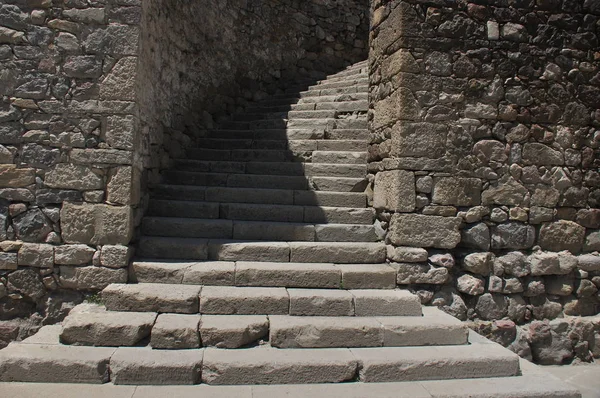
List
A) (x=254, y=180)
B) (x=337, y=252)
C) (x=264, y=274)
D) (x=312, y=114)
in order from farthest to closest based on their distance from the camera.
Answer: (x=312, y=114)
(x=254, y=180)
(x=337, y=252)
(x=264, y=274)

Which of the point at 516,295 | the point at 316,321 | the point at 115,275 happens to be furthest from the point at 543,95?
the point at 115,275

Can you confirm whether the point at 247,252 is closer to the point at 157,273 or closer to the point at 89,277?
the point at 157,273

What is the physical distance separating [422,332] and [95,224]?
113 inches

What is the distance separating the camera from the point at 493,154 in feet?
14.3

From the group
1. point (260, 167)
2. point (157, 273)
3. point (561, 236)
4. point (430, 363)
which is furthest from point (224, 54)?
point (430, 363)

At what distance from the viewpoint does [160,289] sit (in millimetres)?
3744

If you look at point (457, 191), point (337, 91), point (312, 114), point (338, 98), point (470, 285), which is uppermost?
point (337, 91)

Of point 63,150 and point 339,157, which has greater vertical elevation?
point 339,157

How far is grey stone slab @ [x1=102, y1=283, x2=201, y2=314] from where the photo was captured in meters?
3.59

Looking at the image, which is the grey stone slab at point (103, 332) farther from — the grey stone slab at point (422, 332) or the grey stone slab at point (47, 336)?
the grey stone slab at point (422, 332)

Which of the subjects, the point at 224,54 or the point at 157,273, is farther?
the point at 224,54

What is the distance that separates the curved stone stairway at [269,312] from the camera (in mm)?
3082

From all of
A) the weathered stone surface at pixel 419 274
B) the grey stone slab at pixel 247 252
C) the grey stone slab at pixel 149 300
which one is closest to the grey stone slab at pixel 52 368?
the grey stone slab at pixel 149 300

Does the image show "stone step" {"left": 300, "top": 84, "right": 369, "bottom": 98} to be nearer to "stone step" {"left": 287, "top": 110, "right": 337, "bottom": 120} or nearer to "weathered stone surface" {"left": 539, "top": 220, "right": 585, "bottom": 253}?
"stone step" {"left": 287, "top": 110, "right": 337, "bottom": 120}
